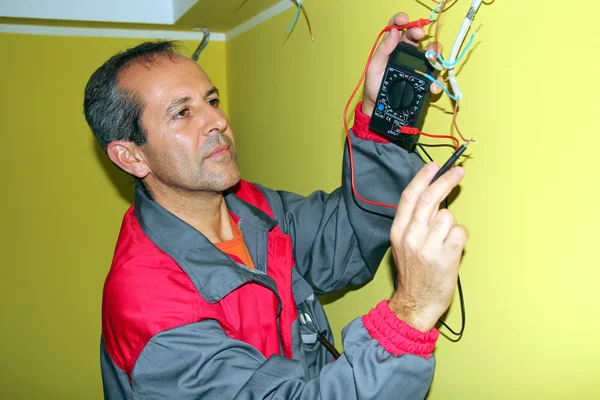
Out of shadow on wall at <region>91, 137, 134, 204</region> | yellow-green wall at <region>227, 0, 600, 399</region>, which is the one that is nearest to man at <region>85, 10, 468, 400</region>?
yellow-green wall at <region>227, 0, 600, 399</region>

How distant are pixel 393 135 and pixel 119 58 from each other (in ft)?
2.24

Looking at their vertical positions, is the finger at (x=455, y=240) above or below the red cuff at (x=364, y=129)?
below

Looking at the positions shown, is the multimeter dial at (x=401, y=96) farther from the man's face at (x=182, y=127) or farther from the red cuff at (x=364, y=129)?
the man's face at (x=182, y=127)

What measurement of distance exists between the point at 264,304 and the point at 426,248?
46 cm

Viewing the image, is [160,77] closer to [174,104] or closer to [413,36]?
[174,104]

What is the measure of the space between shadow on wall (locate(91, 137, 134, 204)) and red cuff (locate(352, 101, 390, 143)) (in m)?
1.20

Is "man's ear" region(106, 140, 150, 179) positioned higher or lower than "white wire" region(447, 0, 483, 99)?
lower

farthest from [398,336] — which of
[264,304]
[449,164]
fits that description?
[264,304]

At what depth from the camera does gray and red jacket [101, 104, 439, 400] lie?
Answer: 0.77 meters

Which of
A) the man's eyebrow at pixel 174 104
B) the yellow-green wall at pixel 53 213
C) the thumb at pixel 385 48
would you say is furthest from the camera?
the yellow-green wall at pixel 53 213

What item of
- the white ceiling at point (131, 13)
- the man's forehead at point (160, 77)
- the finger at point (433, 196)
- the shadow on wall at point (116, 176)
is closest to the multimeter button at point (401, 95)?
the finger at point (433, 196)

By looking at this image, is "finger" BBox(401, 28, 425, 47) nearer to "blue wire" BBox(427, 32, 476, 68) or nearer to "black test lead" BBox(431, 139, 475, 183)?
"blue wire" BBox(427, 32, 476, 68)

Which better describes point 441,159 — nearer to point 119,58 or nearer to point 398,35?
point 398,35

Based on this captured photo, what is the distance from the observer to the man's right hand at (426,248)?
0.70 m
